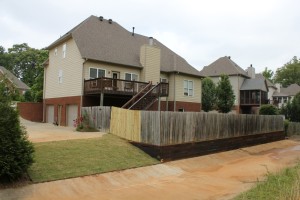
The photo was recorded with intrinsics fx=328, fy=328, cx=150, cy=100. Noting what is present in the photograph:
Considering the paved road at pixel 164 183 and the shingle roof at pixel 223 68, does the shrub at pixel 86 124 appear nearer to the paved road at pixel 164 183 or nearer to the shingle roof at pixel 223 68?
the paved road at pixel 164 183

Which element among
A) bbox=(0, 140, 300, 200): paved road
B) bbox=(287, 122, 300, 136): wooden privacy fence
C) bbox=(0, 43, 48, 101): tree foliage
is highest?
bbox=(0, 43, 48, 101): tree foliage

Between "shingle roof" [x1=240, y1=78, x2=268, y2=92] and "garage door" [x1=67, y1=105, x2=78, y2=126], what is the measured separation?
107ft

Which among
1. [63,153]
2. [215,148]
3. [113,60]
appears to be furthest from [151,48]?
[63,153]

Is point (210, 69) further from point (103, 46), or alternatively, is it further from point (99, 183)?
point (99, 183)

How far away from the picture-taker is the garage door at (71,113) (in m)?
27.3

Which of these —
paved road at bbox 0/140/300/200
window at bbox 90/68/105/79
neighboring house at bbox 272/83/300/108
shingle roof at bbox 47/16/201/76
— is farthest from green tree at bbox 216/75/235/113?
neighboring house at bbox 272/83/300/108

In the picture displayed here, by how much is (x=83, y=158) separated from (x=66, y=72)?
1639cm

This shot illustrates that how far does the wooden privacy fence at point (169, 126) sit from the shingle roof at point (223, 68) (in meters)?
30.7

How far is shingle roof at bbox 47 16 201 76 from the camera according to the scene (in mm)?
27414

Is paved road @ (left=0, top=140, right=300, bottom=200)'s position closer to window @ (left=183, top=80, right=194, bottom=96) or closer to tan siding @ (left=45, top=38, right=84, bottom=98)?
tan siding @ (left=45, top=38, right=84, bottom=98)

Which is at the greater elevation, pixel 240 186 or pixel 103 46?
pixel 103 46

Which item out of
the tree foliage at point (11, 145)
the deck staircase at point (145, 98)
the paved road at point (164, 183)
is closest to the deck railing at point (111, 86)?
the deck staircase at point (145, 98)

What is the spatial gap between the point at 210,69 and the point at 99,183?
46.2 meters

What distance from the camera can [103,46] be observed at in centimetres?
2866
